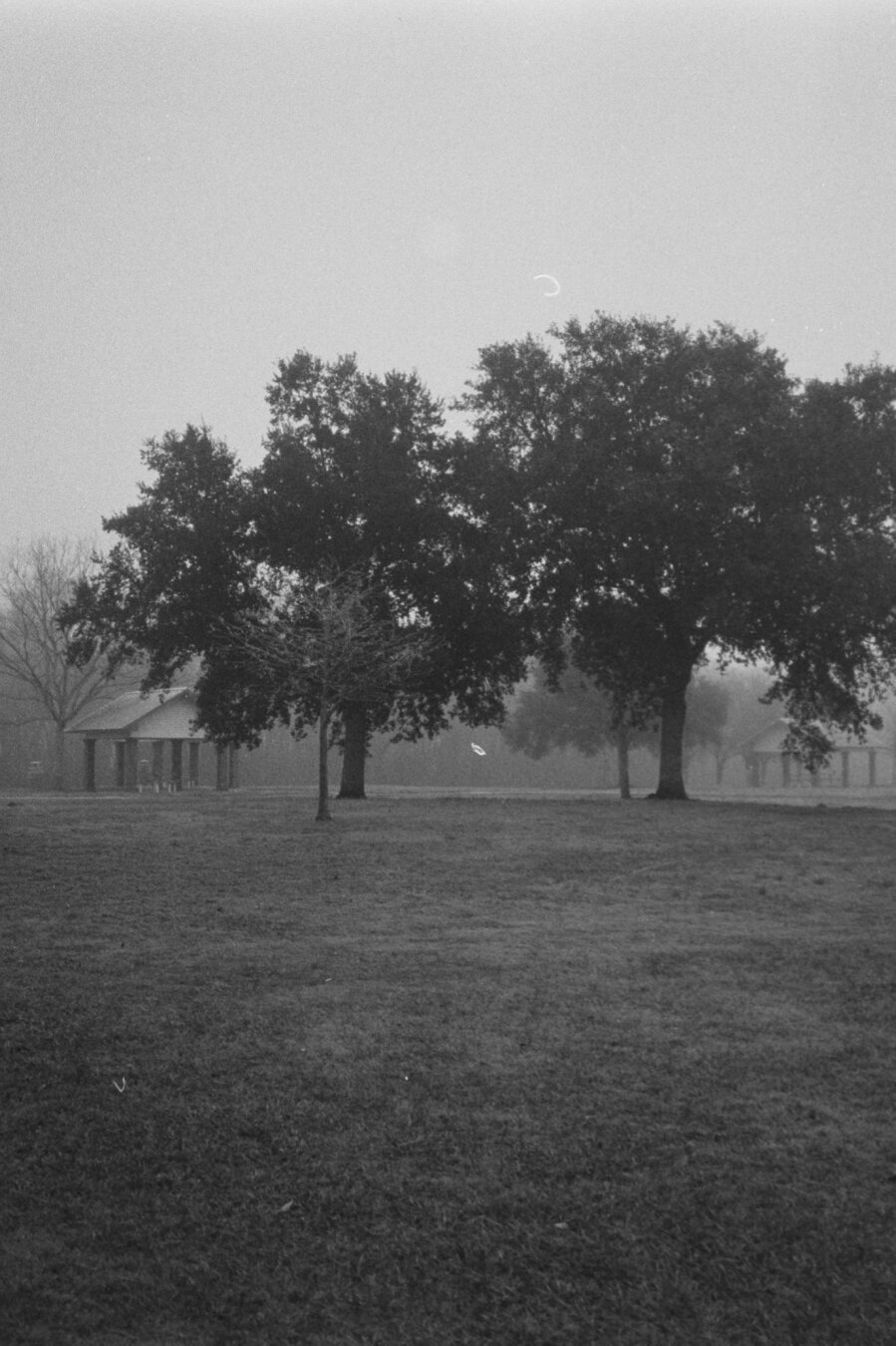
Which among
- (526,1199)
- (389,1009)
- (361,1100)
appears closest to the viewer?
(526,1199)

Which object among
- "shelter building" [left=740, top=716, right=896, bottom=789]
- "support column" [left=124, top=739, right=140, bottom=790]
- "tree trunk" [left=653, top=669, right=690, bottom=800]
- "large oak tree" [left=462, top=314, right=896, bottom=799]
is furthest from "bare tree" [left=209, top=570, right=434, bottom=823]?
"shelter building" [left=740, top=716, right=896, bottom=789]

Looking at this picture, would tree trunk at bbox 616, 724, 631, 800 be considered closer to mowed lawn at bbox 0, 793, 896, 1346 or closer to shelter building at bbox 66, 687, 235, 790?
shelter building at bbox 66, 687, 235, 790

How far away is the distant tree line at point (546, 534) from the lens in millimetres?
35250

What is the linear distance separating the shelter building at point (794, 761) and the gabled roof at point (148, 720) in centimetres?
3546

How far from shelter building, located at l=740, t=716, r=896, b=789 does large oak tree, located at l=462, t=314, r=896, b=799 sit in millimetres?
35535

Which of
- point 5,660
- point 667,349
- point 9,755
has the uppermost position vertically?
point 667,349

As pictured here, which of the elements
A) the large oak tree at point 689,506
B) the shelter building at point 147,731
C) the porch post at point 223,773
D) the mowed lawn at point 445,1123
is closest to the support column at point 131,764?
the shelter building at point 147,731

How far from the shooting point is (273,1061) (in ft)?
26.8

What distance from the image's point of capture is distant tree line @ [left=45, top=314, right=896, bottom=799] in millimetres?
35250

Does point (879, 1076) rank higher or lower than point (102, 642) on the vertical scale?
lower

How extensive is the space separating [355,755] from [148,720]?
1600cm

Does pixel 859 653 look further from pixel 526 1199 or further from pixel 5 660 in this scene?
pixel 5 660

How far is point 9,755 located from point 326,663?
68.4 metres

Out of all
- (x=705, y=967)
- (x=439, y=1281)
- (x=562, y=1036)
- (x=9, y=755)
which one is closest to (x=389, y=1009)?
(x=562, y=1036)
